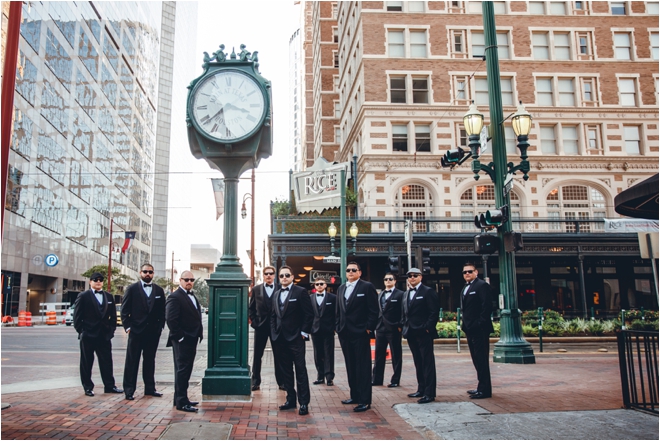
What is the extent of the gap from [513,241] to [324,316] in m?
5.00

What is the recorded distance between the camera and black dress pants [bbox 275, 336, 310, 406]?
22.4 feet

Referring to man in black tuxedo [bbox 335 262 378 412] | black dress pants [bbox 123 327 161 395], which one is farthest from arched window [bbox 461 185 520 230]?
black dress pants [bbox 123 327 161 395]

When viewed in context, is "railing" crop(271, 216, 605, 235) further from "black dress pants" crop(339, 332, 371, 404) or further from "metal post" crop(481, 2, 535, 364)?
"black dress pants" crop(339, 332, 371, 404)

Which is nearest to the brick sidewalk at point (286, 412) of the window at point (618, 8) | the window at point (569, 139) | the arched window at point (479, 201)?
the arched window at point (479, 201)

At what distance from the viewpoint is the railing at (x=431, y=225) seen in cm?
2795

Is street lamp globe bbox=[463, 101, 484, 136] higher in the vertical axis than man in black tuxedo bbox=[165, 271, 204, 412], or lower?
higher

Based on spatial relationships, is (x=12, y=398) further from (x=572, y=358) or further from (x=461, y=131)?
(x=461, y=131)

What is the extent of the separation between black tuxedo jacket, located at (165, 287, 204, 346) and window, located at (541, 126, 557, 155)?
29.5 m

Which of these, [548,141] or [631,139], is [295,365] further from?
[631,139]

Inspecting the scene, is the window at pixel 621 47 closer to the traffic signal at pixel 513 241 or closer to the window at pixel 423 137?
the window at pixel 423 137

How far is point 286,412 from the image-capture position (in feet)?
22.6

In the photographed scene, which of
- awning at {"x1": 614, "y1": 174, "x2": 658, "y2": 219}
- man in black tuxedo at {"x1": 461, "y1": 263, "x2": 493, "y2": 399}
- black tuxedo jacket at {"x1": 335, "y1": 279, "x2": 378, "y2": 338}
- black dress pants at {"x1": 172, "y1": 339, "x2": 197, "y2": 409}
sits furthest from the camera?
man in black tuxedo at {"x1": 461, "y1": 263, "x2": 493, "y2": 399}

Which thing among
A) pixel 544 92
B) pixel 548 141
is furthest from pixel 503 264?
pixel 544 92

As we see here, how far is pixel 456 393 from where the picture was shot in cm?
823
